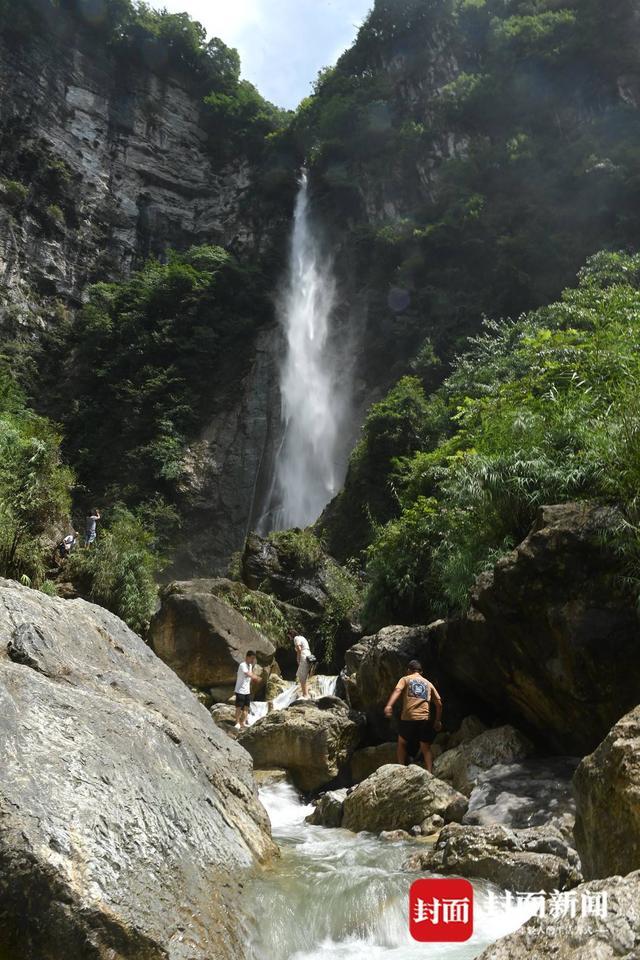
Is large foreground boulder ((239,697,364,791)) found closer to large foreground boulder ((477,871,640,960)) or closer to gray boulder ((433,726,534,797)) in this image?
gray boulder ((433,726,534,797))

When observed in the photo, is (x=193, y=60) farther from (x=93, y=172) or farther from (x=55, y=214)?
(x=55, y=214)

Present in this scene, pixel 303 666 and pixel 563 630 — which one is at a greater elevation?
pixel 303 666

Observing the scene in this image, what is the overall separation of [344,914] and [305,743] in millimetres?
5007

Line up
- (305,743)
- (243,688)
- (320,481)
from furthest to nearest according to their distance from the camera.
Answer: (320,481)
(243,688)
(305,743)

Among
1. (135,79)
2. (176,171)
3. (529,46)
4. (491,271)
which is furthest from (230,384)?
(135,79)

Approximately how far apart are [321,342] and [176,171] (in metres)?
15.5

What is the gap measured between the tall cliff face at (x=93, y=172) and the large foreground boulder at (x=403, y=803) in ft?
92.1

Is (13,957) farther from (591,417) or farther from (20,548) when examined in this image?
(20,548)

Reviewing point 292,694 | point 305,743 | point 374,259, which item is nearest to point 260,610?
point 292,694

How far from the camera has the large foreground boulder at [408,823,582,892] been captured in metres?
4.35

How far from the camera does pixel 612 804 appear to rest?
10.3ft

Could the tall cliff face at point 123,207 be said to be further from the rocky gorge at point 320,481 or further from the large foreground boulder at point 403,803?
the large foreground boulder at point 403,803

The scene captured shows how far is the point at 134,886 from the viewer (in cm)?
302

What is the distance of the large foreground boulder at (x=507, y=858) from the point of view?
4348 mm
